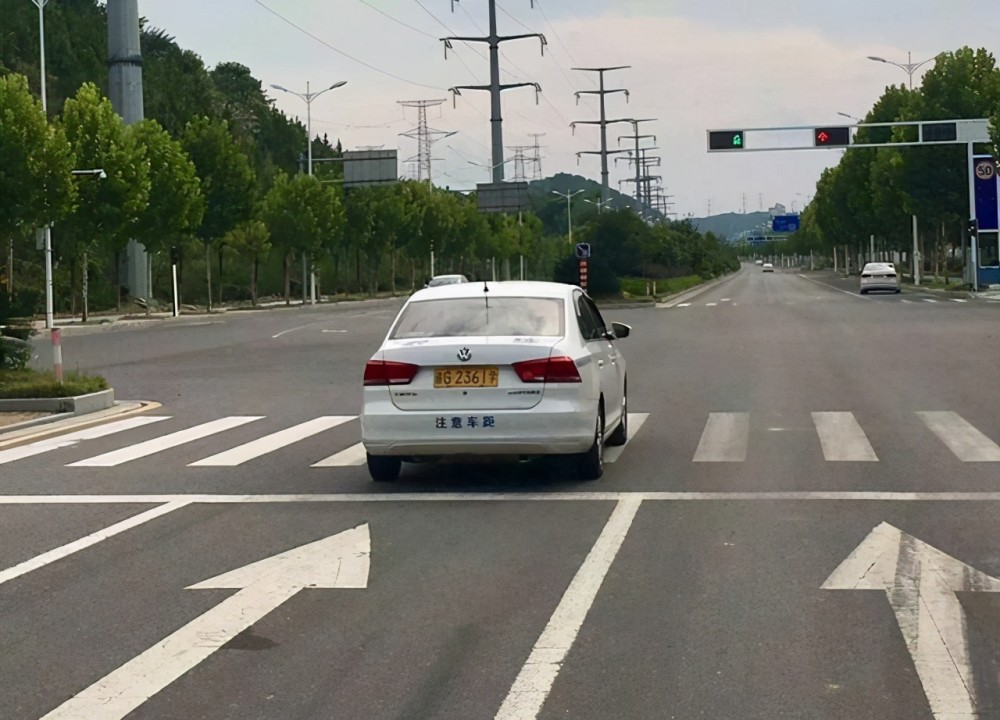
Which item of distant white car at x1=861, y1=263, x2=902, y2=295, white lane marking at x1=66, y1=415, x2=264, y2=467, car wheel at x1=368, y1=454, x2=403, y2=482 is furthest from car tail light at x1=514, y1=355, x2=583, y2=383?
distant white car at x1=861, y1=263, x2=902, y2=295

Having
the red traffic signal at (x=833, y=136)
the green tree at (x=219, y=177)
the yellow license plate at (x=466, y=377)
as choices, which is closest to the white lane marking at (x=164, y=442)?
the yellow license plate at (x=466, y=377)

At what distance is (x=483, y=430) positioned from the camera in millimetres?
10617

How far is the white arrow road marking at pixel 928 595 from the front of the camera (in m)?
5.60

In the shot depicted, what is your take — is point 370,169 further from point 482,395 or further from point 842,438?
point 482,395

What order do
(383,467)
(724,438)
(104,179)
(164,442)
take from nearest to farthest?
(383,467) → (724,438) → (164,442) → (104,179)

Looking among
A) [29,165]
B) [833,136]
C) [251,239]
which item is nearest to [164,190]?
[29,165]

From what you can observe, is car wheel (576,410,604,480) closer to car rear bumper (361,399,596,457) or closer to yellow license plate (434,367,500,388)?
car rear bumper (361,399,596,457)

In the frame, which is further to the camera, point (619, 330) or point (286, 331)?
point (286, 331)

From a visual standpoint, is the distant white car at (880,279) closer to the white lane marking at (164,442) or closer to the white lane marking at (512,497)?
the white lane marking at (164,442)

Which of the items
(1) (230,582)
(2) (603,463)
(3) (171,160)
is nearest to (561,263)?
(3) (171,160)

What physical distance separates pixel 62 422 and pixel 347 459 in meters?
5.32

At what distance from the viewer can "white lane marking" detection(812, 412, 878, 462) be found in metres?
12.4

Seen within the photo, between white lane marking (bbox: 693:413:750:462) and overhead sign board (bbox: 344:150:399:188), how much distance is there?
5802 centimetres

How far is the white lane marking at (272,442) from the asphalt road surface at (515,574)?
0.09 meters
